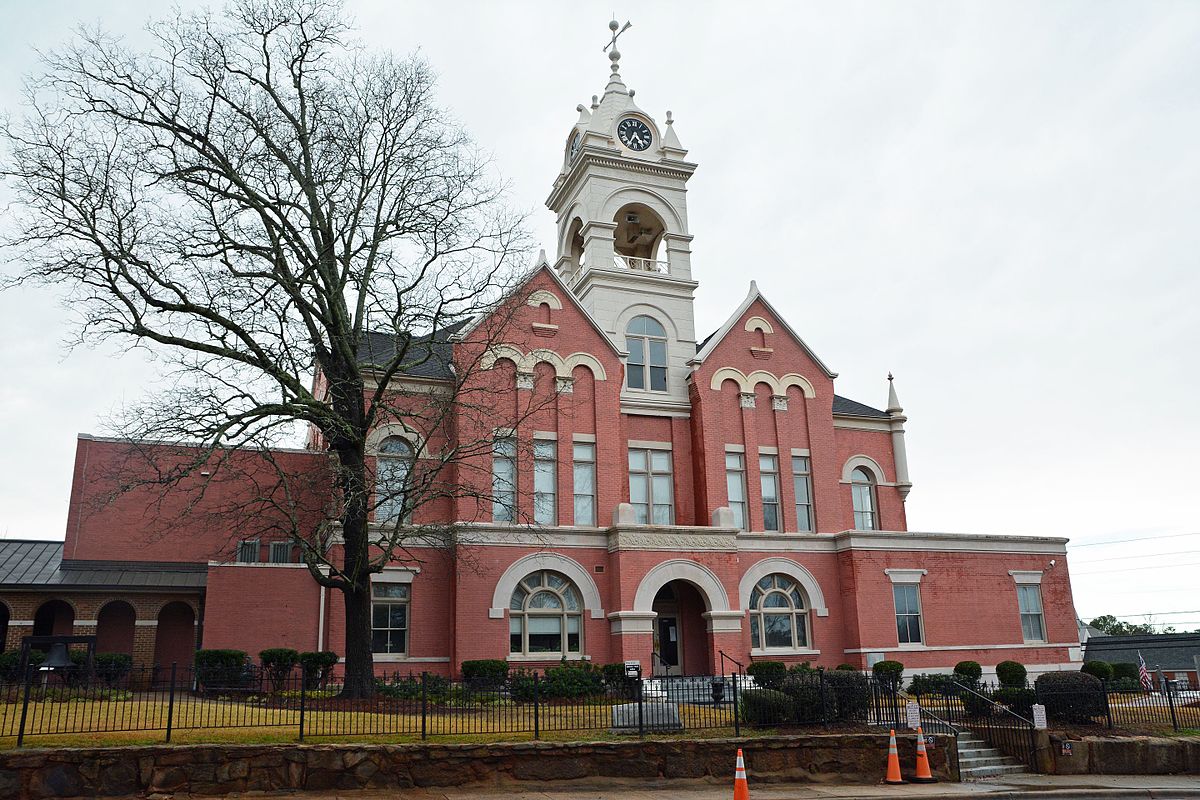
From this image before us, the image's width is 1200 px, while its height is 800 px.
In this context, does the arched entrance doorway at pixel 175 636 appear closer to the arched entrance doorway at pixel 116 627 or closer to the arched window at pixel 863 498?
the arched entrance doorway at pixel 116 627

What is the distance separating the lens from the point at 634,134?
38969 millimetres

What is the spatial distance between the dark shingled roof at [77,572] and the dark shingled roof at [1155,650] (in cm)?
4279

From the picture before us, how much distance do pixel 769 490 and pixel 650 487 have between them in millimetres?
4616

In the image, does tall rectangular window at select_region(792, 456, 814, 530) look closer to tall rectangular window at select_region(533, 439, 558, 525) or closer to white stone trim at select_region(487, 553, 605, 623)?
white stone trim at select_region(487, 553, 605, 623)

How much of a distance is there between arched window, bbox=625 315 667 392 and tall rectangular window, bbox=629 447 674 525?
267 cm

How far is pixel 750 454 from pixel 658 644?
24.9 feet

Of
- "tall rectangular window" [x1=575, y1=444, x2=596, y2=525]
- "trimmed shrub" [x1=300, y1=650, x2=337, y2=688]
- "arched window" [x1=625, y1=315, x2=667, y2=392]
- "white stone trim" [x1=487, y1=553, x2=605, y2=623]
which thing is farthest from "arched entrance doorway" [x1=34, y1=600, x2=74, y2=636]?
"arched window" [x1=625, y1=315, x2=667, y2=392]

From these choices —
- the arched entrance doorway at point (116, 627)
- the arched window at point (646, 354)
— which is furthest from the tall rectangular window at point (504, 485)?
the arched entrance doorway at point (116, 627)

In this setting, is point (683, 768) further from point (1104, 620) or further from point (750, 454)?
point (1104, 620)

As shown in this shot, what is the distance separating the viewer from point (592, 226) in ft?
121

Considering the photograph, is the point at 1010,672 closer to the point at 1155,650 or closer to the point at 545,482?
the point at 545,482

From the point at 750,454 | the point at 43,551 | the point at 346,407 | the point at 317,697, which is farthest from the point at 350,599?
the point at 750,454

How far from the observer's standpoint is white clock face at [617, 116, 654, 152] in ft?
127

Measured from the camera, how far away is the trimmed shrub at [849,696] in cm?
2003
